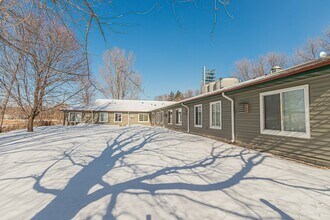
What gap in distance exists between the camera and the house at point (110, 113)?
873 inches

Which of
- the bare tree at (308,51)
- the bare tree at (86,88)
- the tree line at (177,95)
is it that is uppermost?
the bare tree at (308,51)

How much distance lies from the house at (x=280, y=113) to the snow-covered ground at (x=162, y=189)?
69 centimetres

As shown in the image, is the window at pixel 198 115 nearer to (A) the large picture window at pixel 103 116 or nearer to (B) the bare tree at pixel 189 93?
(A) the large picture window at pixel 103 116

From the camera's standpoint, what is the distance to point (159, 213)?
2.24 m

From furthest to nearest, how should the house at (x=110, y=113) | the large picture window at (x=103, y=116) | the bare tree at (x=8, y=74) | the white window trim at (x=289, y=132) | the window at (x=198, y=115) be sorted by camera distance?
the large picture window at (x=103, y=116) → the house at (x=110, y=113) → the bare tree at (x=8, y=74) → the window at (x=198, y=115) → the white window trim at (x=289, y=132)

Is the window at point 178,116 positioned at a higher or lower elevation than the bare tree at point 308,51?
lower

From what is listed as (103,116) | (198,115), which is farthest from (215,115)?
(103,116)

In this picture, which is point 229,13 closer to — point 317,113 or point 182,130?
point 317,113

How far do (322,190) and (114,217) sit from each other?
3.23 m

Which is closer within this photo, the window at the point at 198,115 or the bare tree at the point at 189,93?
the window at the point at 198,115

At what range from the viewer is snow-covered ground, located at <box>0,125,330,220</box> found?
227 cm

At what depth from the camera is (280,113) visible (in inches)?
212

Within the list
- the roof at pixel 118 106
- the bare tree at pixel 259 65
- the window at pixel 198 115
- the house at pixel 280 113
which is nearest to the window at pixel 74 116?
the roof at pixel 118 106

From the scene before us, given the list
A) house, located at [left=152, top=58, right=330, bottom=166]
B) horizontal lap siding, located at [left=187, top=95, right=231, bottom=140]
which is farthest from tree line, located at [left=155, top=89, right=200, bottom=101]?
house, located at [left=152, top=58, right=330, bottom=166]
